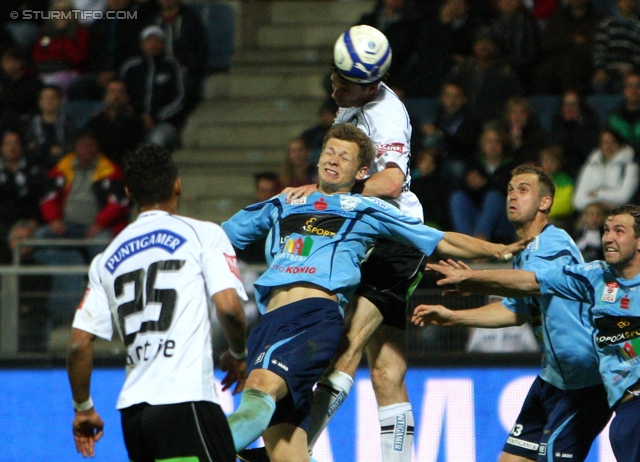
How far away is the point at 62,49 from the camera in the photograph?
43.2ft

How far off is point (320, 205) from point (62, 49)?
27.4 ft

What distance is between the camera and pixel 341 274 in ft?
18.4

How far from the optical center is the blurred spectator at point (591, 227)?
907cm

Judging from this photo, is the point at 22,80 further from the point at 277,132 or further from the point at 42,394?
the point at 42,394

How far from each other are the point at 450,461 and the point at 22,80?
726 centimetres

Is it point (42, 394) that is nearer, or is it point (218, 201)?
point (42, 394)

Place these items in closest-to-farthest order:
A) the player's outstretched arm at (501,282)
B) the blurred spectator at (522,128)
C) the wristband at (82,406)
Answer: the wristband at (82,406), the player's outstretched arm at (501,282), the blurred spectator at (522,128)

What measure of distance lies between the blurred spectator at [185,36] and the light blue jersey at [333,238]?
7.36 meters

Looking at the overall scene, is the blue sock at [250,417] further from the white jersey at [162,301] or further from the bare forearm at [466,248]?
the bare forearm at [466,248]

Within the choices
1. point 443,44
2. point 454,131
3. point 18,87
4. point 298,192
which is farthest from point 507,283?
point 18,87

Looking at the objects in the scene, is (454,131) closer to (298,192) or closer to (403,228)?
(298,192)

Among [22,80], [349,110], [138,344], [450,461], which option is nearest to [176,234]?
[138,344]

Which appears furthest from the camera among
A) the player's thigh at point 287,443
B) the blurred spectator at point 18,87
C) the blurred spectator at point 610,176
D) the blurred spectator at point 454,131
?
the blurred spectator at point 18,87

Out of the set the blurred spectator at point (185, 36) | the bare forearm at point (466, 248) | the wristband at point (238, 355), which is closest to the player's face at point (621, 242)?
the bare forearm at point (466, 248)
